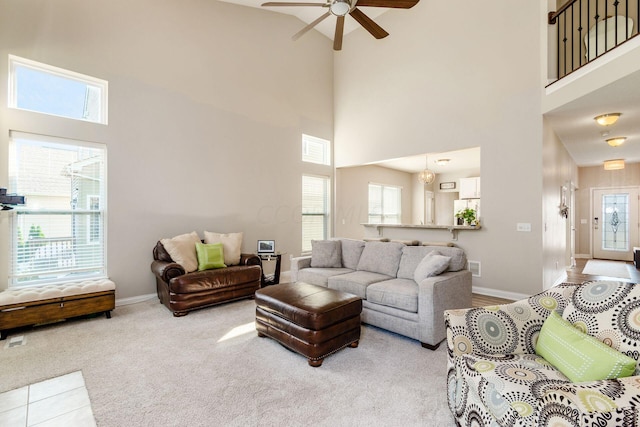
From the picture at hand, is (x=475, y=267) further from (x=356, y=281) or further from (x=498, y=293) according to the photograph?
(x=356, y=281)

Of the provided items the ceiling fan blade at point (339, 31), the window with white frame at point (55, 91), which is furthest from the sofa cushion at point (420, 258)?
the window with white frame at point (55, 91)

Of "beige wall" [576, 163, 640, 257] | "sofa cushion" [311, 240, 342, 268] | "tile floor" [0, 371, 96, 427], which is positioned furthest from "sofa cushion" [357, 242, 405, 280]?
"beige wall" [576, 163, 640, 257]

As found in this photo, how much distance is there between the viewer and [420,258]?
362 centimetres

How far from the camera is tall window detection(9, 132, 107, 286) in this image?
3609mm

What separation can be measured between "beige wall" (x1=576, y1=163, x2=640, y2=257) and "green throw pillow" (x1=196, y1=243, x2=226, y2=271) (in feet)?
33.1

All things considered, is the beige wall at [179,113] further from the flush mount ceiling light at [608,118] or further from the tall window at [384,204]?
the flush mount ceiling light at [608,118]

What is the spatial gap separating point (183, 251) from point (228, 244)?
71cm

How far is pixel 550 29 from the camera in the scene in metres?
4.29

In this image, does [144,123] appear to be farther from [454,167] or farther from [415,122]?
[454,167]

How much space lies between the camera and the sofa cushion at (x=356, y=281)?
3.43 metres

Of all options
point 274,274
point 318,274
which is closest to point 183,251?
point 274,274

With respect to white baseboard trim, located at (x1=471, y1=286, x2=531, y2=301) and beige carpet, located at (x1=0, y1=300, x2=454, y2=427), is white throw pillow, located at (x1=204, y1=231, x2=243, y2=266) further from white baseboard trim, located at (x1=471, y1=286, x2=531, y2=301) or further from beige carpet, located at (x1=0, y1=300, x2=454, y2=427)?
white baseboard trim, located at (x1=471, y1=286, x2=531, y2=301)

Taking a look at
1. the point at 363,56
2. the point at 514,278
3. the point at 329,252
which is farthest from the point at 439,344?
the point at 363,56

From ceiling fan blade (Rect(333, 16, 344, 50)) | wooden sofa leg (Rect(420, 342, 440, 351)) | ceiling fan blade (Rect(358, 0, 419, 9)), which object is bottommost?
wooden sofa leg (Rect(420, 342, 440, 351))
